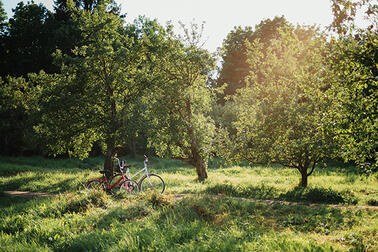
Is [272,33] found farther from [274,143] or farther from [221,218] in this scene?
[221,218]

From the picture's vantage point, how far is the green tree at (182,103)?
1419cm

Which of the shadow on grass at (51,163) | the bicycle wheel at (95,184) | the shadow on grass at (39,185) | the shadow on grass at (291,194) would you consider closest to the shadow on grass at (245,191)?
the shadow on grass at (291,194)

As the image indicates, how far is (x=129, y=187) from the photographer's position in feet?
34.3

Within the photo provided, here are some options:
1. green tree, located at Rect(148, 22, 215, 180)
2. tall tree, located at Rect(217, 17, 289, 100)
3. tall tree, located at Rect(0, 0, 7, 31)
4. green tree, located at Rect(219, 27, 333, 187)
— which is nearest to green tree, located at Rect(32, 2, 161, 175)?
green tree, located at Rect(148, 22, 215, 180)

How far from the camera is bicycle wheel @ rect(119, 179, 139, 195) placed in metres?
10.3

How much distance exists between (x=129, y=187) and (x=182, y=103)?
6.23m

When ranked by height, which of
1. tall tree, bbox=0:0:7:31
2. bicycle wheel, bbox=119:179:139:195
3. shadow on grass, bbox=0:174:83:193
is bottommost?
shadow on grass, bbox=0:174:83:193

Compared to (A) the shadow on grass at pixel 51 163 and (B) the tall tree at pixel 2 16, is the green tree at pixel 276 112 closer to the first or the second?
(A) the shadow on grass at pixel 51 163

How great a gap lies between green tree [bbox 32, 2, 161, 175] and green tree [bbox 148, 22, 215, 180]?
1.07 m

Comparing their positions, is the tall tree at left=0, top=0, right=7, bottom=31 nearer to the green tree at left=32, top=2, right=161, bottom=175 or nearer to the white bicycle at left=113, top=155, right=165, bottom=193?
the green tree at left=32, top=2, right=161, bottom=175

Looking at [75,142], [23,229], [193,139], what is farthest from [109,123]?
[23,229]

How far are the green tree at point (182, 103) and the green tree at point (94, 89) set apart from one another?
107 cm

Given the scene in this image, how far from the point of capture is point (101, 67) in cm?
1380

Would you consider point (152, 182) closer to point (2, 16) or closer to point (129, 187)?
point (129, 187)
